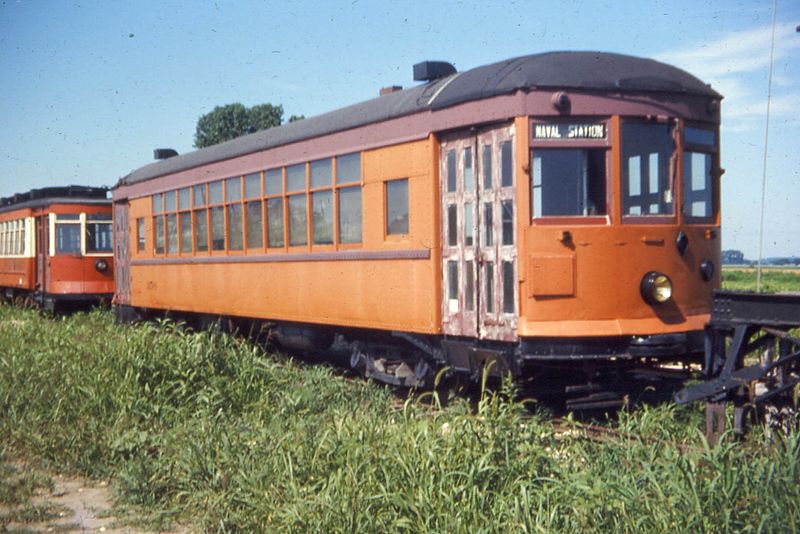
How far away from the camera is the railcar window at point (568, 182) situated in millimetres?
8430

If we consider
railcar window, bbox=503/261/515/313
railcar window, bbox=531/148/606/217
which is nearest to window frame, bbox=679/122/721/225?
railcar window, bbox=531/148/606/217

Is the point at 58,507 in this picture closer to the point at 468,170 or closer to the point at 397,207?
the point at 468,170

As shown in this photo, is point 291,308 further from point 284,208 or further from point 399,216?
point 399,216

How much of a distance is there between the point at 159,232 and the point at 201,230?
210 centimetres

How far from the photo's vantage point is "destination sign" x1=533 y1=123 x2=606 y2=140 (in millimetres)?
8375

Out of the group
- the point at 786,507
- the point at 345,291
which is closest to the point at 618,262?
the point at 345,291

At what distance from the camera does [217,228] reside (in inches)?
556

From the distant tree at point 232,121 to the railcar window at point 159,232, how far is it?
43015mm

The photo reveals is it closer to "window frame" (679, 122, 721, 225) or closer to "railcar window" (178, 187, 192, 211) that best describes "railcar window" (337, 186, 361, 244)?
"window frame" (679, 122, 721, 225)

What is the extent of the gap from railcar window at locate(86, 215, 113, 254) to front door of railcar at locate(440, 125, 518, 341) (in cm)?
1429

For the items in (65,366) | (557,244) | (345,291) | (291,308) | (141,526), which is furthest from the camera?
(291,308)

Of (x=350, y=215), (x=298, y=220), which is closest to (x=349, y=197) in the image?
(x=350, y=215)

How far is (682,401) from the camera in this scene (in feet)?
22.7

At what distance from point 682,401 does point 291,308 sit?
20.1 ft
